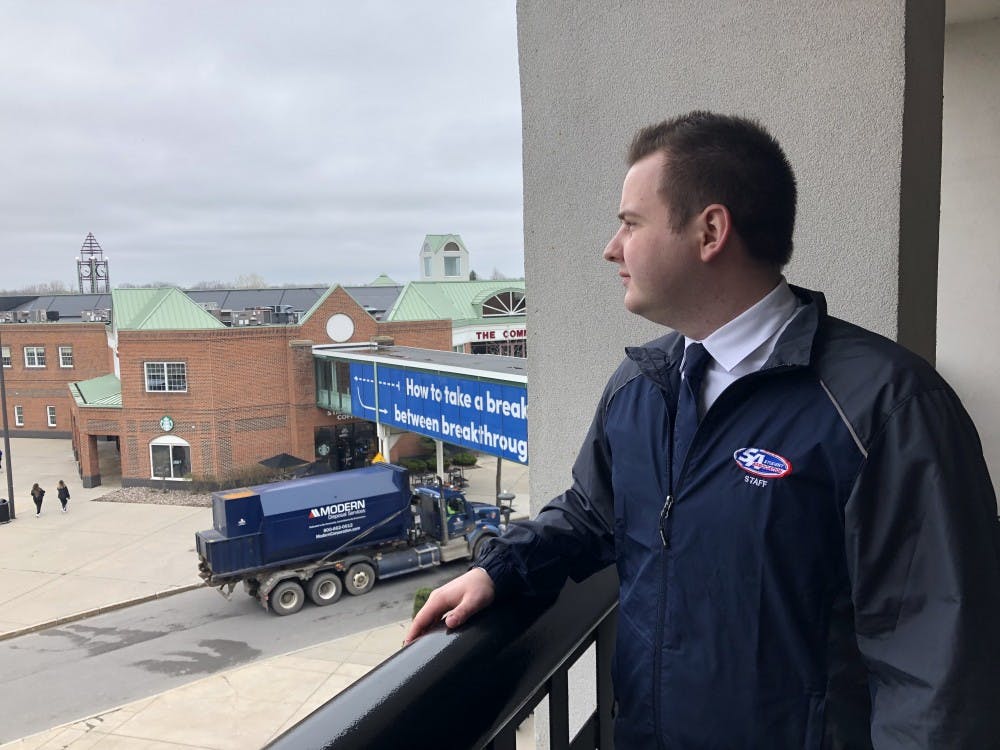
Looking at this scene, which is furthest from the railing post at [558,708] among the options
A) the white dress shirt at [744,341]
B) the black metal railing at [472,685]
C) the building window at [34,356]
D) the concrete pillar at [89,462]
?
the building window at [34,356]

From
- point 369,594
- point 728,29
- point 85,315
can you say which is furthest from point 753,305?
point 85,315

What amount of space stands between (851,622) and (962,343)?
3.49 meters

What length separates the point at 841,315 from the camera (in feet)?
7.86

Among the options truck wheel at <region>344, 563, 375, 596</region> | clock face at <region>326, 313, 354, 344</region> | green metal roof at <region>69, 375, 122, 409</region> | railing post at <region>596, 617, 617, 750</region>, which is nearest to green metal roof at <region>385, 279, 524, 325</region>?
clock face at <region>326, 313, 354, 344</region>

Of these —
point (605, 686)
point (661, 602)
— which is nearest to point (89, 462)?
point (605, 686)

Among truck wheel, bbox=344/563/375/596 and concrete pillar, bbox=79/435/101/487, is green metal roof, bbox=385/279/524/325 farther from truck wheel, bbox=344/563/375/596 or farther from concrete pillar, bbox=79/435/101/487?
truck wheel, bbox=344/563/375/596

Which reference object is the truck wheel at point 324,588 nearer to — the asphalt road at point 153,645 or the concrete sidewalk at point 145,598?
the asphalt road at point 153,645

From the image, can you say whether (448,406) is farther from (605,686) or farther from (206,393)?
(605,686)

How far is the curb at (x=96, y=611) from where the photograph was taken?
15.6 m

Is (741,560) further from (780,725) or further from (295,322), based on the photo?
(295,322)

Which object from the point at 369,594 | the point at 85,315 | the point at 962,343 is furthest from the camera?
the point at 85,315

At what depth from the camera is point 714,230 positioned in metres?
1.46

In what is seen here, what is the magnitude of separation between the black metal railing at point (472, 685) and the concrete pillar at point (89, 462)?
3118 cm

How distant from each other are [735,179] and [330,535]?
54.4 feet
